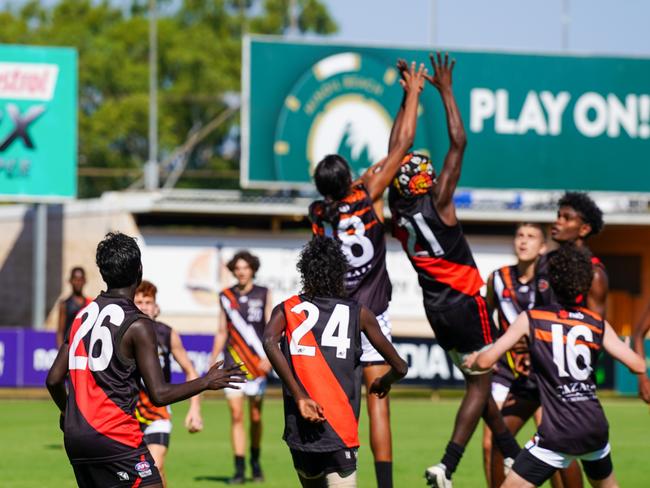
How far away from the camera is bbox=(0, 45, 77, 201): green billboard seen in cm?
2864

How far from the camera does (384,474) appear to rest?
8.85 metres

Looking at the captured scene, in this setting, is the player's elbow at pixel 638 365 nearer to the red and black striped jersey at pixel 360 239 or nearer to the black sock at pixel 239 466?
the red and black striped jersey at pixel 360 239

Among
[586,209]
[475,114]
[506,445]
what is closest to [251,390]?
[506,445]

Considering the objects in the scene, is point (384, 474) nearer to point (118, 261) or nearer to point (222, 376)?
point (222, 376)

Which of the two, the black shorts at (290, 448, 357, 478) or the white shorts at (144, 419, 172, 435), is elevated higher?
the black shorts at (290, 448, 357, 478)

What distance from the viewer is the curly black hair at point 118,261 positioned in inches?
274

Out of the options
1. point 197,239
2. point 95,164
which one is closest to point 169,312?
point 197,239

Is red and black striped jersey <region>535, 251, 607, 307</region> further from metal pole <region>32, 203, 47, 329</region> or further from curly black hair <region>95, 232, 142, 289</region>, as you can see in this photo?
metal pole <region>32, 203, 47, 329</region>

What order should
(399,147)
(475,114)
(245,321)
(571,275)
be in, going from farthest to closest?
(475,114) → (245,321) → (399,147) → (571,275)

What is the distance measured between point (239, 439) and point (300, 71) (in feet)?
56.1

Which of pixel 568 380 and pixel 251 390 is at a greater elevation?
pixel 568 380

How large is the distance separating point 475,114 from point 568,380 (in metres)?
22.6

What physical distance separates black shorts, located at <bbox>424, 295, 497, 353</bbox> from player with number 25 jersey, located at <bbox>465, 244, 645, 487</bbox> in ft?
4.33

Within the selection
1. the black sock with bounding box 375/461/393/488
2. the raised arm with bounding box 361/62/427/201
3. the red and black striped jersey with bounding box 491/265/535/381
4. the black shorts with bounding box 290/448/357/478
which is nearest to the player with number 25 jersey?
the black shorts with bounding box 290/448/357/478
